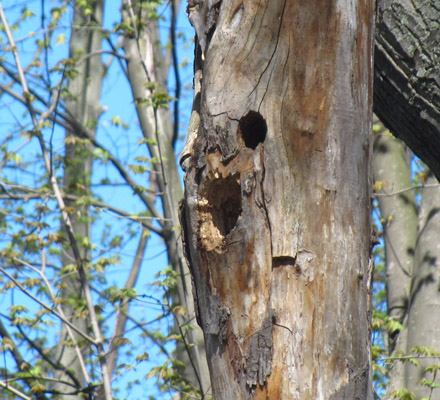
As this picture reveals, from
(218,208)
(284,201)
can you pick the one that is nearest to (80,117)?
(218,208)

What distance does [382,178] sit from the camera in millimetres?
6328

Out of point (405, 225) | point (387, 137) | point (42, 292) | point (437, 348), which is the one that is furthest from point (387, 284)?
point (42, 292)

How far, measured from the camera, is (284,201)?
178 centimetres

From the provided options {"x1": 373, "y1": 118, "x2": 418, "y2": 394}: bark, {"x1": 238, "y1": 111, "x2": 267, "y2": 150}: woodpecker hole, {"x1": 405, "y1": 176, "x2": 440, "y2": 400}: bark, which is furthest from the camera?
{"x1": 373, "y1": 118, "x2": 418, "y2": 394}: bark

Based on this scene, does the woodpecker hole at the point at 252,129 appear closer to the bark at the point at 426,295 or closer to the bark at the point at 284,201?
the bark at the point at 284,201

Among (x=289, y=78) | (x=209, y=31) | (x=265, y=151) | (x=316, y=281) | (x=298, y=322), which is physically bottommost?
(x=298, y=322)

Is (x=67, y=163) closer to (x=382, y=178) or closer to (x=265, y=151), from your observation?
(x=382, y=178)

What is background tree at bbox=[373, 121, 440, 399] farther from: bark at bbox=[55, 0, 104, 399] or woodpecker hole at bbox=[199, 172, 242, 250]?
bark at bbox=[55, 0, 104, 399]

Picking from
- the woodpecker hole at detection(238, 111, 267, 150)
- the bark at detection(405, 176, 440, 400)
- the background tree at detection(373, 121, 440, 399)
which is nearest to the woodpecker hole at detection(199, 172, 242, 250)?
the woodpecker hole at detection(238, 111, 267, 150)

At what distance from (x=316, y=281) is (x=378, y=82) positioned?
125 centimetres

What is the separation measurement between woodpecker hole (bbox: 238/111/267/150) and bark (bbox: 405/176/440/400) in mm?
3620

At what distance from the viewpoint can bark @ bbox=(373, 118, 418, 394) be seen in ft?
19.1

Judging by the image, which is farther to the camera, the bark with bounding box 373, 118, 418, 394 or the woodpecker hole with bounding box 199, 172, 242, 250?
the bark with bounding box 373, 118, 418, 394

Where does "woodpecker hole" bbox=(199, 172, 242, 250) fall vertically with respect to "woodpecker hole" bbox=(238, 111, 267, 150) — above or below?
below
